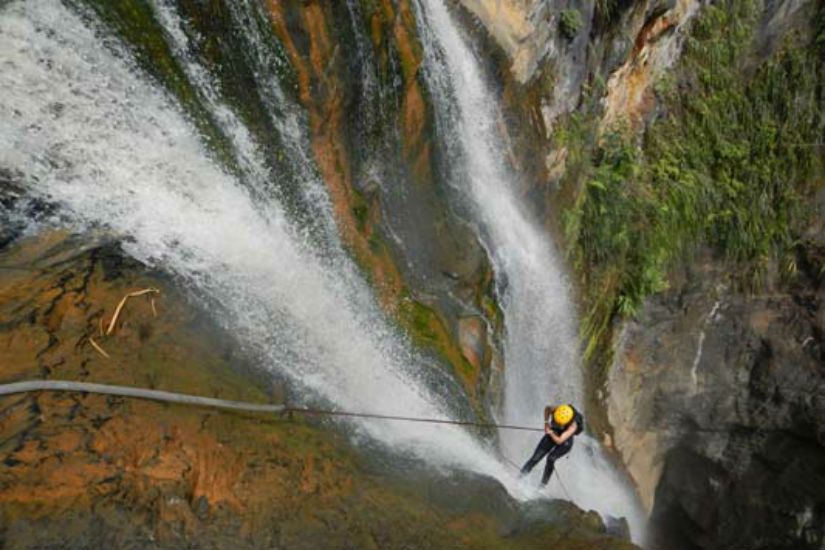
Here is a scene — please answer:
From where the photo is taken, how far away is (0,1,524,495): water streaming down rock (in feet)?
15.6

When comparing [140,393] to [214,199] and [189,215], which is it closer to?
[189,215]

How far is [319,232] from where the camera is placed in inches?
225

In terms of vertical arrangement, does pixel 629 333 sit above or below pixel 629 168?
below

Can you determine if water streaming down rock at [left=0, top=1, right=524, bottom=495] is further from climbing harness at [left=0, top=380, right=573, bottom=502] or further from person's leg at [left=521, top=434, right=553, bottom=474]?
person's leg at [left=521, top=434, right=553, bottom=474]

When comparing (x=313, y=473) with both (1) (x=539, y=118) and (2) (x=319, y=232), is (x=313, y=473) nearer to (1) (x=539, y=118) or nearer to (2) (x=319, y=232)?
(2) (x=319, y=232)

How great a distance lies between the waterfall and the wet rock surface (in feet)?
8.10

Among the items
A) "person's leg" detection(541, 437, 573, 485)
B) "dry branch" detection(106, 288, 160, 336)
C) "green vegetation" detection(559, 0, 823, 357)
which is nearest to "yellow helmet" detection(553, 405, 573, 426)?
"person's leg" detection(541, 437, 573, 485)

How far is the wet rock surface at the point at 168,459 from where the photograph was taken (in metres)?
3.42

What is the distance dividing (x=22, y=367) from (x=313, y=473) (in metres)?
1.68

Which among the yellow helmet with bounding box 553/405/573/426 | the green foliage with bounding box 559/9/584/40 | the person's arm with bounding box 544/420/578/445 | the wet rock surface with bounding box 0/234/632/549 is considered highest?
the wet rock surface with bounding box 0/234/632/549

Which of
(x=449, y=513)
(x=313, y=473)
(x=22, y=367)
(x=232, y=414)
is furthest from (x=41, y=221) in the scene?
(x=449, y=513)

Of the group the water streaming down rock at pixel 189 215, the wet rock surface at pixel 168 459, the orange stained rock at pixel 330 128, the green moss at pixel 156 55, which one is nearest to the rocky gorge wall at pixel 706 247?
the orange stained rock at pixel 330 128

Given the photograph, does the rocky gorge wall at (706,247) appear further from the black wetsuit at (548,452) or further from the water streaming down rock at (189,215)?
the water streaming down rock at (189,215)

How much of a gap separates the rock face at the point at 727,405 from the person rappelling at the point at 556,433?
295cm
